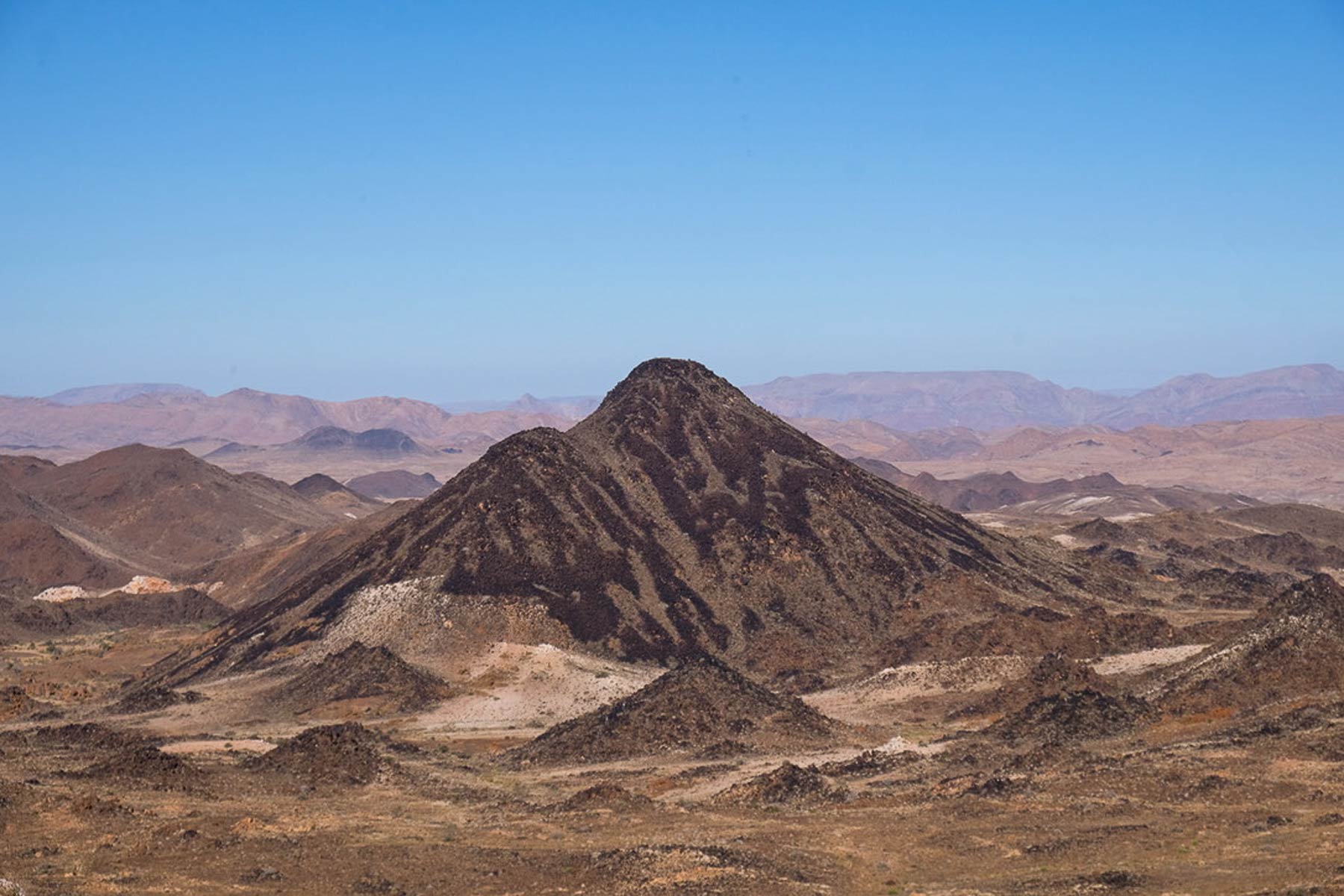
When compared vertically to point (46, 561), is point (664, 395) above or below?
above

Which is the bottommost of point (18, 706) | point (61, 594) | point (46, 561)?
point (61, 594)

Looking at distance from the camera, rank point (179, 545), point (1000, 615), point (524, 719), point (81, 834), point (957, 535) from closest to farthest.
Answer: point (81, 834) → point (524, 719) → point (1000, 615) → point (957, 535) → point (179, 545)

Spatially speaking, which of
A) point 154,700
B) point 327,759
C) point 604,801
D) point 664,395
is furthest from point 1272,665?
point 664,395

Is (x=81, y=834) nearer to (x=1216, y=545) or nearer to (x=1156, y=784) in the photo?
(x=1156, y=784)

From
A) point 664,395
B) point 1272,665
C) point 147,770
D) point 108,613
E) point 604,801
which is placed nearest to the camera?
point 604,801

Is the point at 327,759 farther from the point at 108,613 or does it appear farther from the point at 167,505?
the point at 167,505

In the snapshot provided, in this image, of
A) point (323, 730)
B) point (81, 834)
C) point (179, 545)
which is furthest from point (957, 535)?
point (179, 545)

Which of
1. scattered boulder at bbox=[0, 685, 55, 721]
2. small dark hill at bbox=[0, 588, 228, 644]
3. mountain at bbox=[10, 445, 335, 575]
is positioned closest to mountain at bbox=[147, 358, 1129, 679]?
scattered boulder at bbox=[0, 685, 55, 721]
